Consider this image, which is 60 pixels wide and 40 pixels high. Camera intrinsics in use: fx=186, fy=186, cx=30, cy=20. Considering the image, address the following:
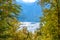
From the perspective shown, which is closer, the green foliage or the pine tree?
the green foliage

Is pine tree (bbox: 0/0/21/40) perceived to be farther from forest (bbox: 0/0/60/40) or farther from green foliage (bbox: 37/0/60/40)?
green foliage (bbox: 37/0/60/40)

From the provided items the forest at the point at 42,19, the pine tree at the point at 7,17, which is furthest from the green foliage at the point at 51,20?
the pine tree at the point at 7,17

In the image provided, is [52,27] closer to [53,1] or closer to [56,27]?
[56,27]

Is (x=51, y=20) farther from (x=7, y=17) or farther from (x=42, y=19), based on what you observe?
(x=7, y=17)

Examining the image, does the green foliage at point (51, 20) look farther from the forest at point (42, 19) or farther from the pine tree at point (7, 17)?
the pine tree at point (7, 17)

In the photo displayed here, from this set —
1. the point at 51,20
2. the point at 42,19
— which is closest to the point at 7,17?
the point at 42,19

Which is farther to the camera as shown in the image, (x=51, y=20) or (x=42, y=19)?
(x=42, y=19)

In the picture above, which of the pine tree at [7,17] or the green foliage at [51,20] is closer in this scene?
the green foliage at [51,20]

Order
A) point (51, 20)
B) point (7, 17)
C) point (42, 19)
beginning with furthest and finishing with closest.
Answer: point (7, 17) < point (42, 19) < point (51, 20)

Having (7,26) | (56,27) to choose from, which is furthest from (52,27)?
(7,26)

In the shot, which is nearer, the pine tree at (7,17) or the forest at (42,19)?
the forest at (42,19)

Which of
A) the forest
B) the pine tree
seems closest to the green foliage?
the forest

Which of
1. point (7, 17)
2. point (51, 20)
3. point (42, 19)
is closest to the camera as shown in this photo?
point (51, 20)

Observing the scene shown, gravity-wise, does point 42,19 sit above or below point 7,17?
below
